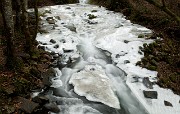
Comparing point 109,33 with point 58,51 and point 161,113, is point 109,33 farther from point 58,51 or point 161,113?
point 161,113

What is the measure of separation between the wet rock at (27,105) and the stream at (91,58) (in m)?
1.04

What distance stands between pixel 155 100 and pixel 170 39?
619 cm

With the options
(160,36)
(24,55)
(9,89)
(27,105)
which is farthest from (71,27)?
(27,105)

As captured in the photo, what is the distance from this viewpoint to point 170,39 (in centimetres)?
1650

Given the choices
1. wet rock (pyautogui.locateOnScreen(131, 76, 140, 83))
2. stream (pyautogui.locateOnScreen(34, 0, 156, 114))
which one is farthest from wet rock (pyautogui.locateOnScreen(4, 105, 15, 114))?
wet rock (pyautogui.locateOnScreen(131, 76, 140, 83))

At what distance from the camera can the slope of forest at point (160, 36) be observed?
1330 centimetres

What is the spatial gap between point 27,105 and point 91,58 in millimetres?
5989

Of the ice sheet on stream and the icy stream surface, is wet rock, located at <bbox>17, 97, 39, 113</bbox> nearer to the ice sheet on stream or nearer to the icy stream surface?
the icy stream surface

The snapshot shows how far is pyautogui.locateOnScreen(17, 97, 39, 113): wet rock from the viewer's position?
969cm

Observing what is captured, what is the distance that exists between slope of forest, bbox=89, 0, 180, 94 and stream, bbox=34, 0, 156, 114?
2.55ft

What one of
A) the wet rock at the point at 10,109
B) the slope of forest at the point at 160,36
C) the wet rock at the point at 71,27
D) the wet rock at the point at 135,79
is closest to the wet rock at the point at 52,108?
the wet rock at the point at 10,109

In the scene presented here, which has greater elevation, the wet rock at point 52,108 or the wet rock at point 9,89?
the wet rock at point 9,89

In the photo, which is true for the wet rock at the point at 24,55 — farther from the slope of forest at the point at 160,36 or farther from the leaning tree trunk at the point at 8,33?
the slope of forest at the point at 160,36

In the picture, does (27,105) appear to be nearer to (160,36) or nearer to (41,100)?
(41,100)
